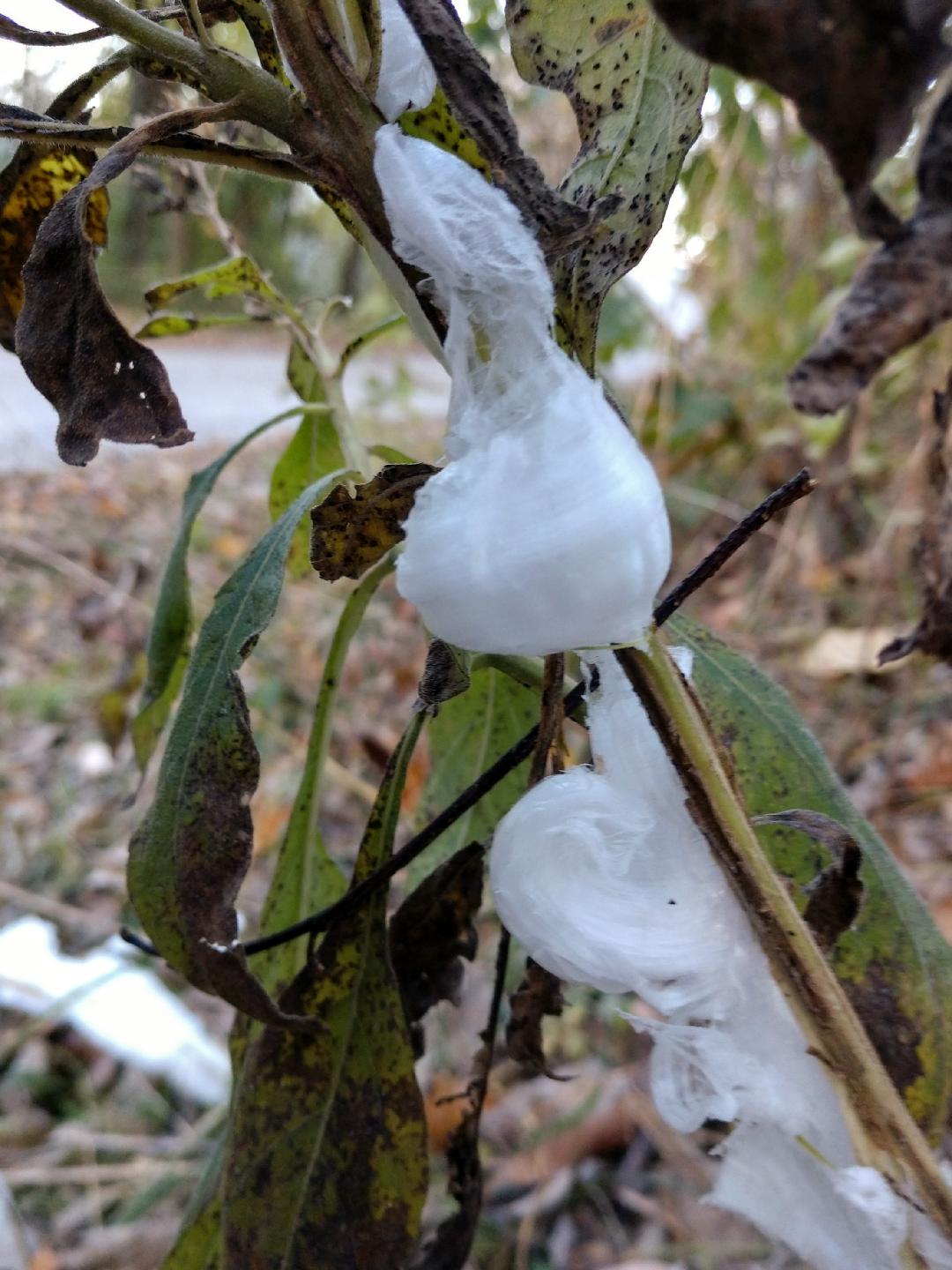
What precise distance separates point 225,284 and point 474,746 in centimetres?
34

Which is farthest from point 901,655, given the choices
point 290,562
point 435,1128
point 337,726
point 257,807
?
point 337,726

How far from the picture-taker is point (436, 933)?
0.58m

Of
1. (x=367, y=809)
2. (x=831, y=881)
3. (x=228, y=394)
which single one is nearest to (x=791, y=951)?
(x=831, y=881)

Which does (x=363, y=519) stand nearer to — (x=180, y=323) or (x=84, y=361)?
(x=84, y=361)

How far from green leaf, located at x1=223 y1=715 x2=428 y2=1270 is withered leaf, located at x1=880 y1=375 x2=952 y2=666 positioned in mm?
310

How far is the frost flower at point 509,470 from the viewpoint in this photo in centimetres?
33

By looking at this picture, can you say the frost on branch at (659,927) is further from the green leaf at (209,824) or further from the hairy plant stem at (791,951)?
the green leaf at (209,824)

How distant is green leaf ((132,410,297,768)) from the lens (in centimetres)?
63

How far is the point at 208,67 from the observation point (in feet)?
1.24

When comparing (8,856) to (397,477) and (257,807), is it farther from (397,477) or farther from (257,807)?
(397,477)

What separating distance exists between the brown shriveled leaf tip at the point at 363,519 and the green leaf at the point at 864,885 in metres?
0.19

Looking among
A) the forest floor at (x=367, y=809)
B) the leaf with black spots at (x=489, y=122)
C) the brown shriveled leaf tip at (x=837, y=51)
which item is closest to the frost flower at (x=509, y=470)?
the leaf with black spots at (x=489, y=122)

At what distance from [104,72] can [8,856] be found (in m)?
1.73

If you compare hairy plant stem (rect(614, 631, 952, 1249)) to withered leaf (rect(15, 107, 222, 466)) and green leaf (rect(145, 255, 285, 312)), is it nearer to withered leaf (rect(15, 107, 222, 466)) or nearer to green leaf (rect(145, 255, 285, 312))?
withered leaf (rect(15, 107, 222, 466))
